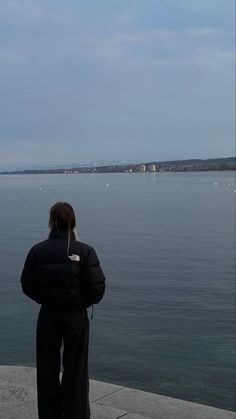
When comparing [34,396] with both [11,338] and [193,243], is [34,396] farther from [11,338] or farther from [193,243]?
[193,243]

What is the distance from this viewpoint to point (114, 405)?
5.62 metres

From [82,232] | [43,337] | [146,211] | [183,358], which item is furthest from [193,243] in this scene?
[43,337]

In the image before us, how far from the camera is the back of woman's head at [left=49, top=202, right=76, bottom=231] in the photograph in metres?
4.52

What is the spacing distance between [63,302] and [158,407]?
1.86m

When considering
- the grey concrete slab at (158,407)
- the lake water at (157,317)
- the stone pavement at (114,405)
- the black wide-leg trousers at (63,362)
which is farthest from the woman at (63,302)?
the lake water at (157,317)

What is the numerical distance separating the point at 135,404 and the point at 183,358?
21.2ft

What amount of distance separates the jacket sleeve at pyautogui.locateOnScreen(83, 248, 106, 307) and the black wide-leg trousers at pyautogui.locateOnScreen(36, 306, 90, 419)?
7.5 inches

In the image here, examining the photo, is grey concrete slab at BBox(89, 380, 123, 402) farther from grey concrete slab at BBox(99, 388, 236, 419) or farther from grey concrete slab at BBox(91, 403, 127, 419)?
grey concrete slab at BBox(91, 403, 127, 419)

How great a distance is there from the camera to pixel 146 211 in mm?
51312

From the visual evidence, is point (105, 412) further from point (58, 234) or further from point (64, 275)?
point (58, 234)

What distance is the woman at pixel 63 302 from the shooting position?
4426 millimetres

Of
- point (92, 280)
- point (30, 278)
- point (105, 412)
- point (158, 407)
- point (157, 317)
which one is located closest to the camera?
point (92, 280)

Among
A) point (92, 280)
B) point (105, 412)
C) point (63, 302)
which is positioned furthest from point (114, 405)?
point (92, 280)

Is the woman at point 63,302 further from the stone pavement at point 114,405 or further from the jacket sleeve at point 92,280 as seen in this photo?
the stone pavement at point 114,405
